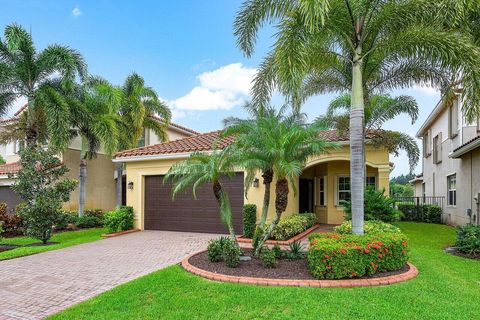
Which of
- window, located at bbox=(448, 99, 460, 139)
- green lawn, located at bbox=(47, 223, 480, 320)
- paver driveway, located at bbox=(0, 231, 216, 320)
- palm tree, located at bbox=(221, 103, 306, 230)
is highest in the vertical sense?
window, located at bbox=(448, 99, 460, 139)

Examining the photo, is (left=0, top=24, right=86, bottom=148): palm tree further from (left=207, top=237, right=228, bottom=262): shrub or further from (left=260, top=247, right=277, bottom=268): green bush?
(left=260, top=247, right=277, bottom=268): green bush

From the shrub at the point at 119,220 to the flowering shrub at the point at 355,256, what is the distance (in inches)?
398

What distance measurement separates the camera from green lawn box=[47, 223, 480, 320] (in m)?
5.19

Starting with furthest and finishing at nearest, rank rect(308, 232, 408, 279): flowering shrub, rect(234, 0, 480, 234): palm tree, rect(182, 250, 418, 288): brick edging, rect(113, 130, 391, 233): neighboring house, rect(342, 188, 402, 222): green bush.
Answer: rect(113, 130, 391, 233): neighboring house → rect(342, 188, 402, 222): green bush → rect(234, 0, 480, 234): palm tree → rect(308, 232, 408, 279): flowering shrub → rect(182, 250, 418, 288): brick edging

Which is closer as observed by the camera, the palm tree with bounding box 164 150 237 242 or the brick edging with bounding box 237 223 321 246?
the palm tree with bounding box 164 150 237 242

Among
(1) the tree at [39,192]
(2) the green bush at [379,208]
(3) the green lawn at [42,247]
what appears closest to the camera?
(3) the green lawn at [42,247]

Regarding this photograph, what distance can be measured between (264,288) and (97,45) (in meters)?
15.0

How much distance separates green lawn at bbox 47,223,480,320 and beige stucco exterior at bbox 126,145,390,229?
21.7ft

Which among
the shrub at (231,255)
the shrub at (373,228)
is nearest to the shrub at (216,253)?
the shrub at (231,255)

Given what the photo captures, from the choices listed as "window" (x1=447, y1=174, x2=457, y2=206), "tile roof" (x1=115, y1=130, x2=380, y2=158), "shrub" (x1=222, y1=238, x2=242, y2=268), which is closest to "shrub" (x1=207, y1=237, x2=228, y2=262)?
"shrub" (x1=222, y1=238, x2=242, y2=268)

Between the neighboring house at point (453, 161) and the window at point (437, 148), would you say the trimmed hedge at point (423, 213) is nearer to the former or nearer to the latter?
the neighboring house at point (453, 161)

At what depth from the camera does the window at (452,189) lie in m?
17.9

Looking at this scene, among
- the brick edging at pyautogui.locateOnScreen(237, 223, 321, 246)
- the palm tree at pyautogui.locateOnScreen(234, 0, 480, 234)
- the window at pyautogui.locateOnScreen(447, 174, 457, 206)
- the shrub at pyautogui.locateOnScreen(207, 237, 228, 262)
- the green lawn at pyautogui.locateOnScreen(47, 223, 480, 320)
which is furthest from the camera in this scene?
the window at pyautogui.locateOnScreen(447, 174, 457, 206)

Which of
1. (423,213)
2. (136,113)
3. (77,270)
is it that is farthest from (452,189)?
(77,270)
